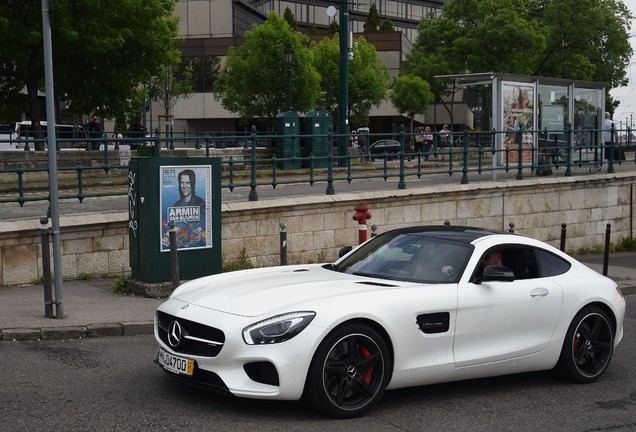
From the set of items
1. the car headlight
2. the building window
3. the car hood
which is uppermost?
the building window

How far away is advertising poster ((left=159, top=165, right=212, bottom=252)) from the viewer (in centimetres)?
1223

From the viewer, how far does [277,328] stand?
661 cm

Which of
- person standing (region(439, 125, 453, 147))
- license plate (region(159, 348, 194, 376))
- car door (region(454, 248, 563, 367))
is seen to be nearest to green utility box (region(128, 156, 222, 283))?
license plate (region(159, 348, 194, 376))

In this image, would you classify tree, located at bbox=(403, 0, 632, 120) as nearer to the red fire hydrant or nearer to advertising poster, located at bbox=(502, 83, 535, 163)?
advertising poster, located at bbox=(502, 83, 535, 163)

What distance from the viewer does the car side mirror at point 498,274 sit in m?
7.55

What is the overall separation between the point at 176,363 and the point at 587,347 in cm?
377

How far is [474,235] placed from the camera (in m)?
8.27

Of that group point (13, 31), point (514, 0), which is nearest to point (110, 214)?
point (13, 31)

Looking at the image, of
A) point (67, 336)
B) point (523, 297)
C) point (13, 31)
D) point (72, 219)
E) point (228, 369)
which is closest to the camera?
point (228, 369)

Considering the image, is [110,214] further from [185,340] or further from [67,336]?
[185,340]

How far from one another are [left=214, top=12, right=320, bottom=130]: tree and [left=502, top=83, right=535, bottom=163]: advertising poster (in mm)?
31486

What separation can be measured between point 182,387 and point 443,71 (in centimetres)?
5461

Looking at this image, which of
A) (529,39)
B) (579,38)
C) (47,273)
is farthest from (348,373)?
(579,38)

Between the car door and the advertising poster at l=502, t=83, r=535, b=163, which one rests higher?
the advertising poster at l=502, t=83, r=535, b=163
